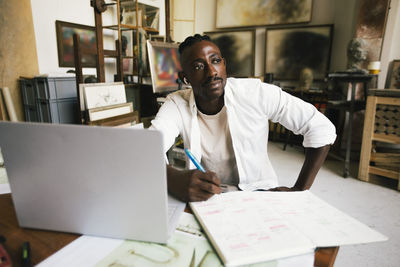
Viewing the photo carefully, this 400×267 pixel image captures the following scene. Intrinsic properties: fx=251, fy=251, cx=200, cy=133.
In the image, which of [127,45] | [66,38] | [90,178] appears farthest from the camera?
[127,45]

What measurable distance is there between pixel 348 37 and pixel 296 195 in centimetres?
391

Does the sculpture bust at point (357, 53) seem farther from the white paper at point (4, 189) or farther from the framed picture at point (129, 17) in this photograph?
the white paper at point (4, 189)

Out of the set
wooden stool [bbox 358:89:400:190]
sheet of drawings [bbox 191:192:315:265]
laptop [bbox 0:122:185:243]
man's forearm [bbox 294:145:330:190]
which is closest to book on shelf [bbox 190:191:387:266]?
sheet of drawings [bbox 191:192:315:265]

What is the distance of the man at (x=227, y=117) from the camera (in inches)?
44.3

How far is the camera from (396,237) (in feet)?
5.68

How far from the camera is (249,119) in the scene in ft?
3.92

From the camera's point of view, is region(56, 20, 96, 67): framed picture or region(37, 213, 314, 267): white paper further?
region(56, 20, 96, 67): framed picture

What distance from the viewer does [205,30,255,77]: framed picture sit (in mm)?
4621

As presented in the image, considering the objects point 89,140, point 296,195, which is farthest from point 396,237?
point 89,140

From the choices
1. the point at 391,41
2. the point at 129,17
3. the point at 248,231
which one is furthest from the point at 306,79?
the point at 248,231

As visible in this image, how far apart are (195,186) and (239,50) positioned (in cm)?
441

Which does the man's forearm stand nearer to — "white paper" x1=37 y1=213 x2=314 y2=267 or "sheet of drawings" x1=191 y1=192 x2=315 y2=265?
"sheet of drawings" x1=191 y1=192 x2=315 y2=265

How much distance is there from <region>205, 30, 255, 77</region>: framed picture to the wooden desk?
4.47 meters

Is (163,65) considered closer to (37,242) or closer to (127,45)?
(127,45)
